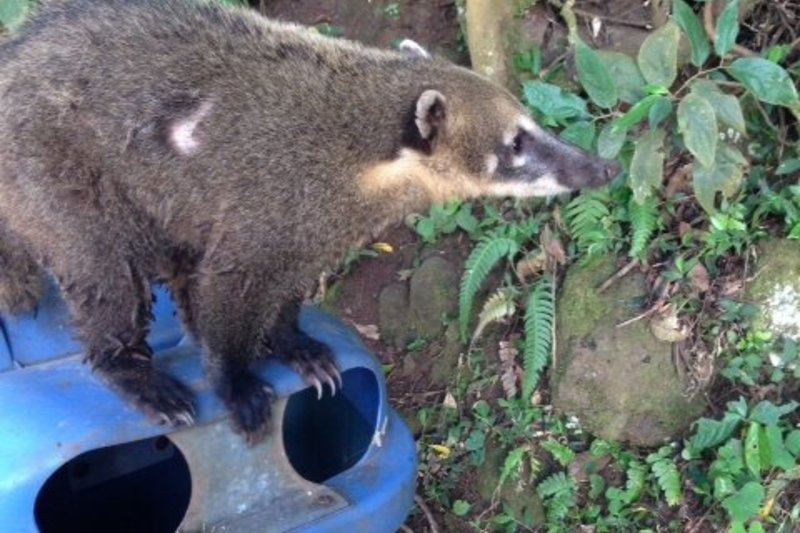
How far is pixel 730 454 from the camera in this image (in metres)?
3.23

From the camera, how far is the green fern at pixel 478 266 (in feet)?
12.8

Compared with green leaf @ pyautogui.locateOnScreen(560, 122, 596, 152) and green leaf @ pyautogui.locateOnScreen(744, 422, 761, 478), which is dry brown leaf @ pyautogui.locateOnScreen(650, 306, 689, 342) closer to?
green leaf @ pyautogui.locateOnScreen(744, 422, 761, 478)

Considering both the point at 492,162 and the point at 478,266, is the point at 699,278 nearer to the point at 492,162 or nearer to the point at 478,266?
the point at 478,266

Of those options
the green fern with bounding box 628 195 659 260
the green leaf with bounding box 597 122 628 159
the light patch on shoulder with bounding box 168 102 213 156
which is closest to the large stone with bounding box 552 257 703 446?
the green fern with bounding box 628 195 659 260

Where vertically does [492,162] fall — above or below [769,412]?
above

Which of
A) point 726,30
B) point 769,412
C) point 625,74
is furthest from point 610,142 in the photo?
point 769,412

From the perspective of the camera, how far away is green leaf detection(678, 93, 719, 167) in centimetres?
298

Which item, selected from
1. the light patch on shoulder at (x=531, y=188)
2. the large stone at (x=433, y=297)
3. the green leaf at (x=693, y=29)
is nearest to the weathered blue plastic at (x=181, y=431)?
the light patch on shoulder at (x=531, y=188)

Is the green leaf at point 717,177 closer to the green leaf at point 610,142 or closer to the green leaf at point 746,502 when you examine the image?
the green leaf at point 610,142

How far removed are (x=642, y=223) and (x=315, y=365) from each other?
4.38 ft

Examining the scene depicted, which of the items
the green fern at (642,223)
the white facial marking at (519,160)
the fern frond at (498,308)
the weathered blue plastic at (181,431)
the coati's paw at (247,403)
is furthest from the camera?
the fern frond at (498,308)

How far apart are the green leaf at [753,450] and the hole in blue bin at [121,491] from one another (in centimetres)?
178

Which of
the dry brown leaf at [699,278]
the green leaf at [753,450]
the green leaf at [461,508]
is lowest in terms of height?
the green leaf at [461,508]

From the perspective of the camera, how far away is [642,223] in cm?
365
